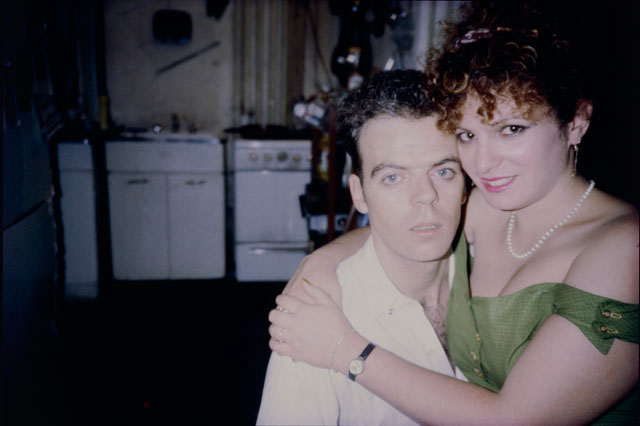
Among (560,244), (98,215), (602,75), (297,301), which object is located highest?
(602,75)

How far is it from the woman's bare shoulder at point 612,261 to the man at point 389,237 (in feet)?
1.10

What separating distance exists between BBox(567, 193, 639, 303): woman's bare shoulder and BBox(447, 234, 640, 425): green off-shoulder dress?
0.07 ft

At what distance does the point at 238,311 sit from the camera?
122 inches

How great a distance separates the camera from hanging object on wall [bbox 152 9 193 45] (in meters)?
3.79

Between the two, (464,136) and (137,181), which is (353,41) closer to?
(137,181)

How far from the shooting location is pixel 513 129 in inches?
36.8

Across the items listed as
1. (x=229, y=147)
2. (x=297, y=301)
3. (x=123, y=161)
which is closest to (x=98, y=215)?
(x=123, y=161)

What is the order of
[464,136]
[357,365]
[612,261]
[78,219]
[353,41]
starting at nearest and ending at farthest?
[612,261], [357,365], [464,136], [78,219], [353,41]

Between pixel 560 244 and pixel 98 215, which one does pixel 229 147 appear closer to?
pixel 98 215

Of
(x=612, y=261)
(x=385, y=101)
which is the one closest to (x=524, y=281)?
(x=612, y=261)

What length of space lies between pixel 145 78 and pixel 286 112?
1492 millimetres

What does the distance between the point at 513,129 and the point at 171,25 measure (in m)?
3.80

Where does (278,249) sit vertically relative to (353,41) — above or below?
below

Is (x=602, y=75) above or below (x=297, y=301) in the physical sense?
above
